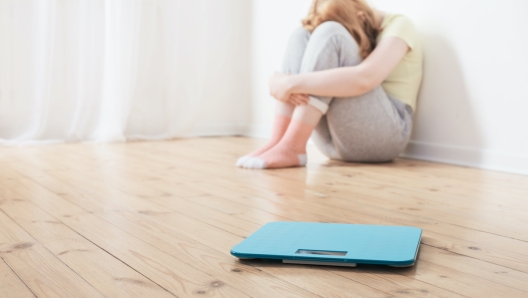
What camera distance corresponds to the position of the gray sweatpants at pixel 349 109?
1935mm

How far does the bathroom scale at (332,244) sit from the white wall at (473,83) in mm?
1110

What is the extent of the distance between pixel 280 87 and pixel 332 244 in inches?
42.5

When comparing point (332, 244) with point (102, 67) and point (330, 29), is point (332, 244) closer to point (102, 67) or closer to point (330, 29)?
point (330, 29)

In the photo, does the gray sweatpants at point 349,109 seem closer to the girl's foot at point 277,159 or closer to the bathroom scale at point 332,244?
the girl's foot at point 277,159

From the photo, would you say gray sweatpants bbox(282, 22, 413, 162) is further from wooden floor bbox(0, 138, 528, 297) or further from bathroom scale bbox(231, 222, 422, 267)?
bathroom scale bbox(231, 222, 422, 267)

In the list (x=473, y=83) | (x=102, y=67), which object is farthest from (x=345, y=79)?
(x=102, y=67)

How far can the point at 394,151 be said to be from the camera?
2.08 metres

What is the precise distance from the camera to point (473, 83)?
80.1 inches

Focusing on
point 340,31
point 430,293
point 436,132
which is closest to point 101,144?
point 340,31

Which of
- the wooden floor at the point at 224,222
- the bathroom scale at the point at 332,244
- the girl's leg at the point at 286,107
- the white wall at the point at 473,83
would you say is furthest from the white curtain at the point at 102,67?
the bathroom scale at the point at 332,244

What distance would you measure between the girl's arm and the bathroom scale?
0.91 m

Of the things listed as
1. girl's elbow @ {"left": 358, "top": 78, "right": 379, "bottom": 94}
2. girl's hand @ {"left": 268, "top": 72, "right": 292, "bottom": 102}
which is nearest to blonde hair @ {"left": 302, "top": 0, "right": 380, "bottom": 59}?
girl's elbow @ {"left": 358, "top": 78, "right": 379, "bottom": 94}

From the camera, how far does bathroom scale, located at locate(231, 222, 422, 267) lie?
840 mm

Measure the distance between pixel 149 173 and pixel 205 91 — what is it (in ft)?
4.50
